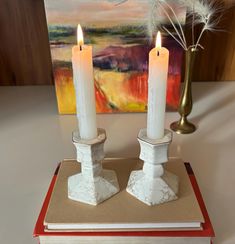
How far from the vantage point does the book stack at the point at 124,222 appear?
1.68 ft

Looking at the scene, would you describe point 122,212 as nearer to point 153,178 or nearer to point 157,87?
point 153,178

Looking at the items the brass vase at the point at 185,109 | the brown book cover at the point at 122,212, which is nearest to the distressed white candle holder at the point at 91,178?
the brown book cover at the point at 122,212

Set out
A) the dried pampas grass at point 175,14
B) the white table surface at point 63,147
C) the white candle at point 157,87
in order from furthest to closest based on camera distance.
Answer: the dried pampas grass at point 175,14, the white table surface at point 63,147, the white candle at point 157,87

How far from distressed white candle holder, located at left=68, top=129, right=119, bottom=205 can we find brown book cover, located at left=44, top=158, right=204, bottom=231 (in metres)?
0.01

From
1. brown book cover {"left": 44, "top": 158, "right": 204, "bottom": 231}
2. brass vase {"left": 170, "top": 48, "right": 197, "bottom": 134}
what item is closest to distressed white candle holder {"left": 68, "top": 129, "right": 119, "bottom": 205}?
brown book cover {"left": 44, "top": 158, "right": 204, "bottom": 231}

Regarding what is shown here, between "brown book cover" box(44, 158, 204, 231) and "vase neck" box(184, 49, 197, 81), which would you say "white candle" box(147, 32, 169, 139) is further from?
"vase neck" box(184, 49, 197, 81)

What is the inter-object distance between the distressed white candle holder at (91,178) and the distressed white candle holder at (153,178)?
0.13 ft

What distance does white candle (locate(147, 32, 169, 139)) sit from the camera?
482mm

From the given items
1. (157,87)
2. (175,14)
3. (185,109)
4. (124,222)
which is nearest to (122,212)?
(124,222)

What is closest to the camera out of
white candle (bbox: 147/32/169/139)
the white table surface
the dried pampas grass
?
white candle (bbox: 147/32/169/139)

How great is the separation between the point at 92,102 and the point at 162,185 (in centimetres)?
18

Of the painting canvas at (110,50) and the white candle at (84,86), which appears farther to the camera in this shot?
the painting canvas at (110,50)

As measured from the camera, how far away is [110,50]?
0.84 metres

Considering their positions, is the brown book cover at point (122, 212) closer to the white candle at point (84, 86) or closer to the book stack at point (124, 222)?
the book stack at point (124, 222)
